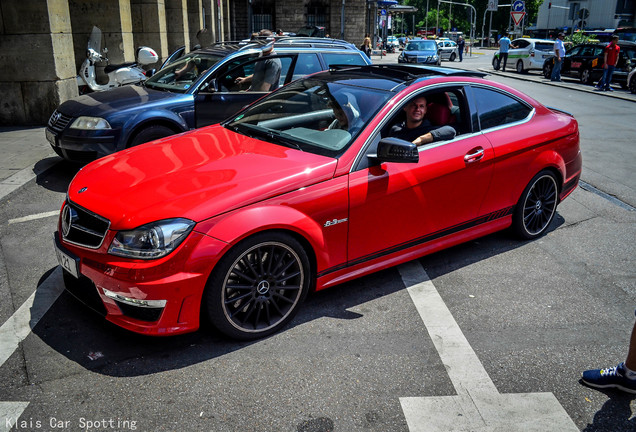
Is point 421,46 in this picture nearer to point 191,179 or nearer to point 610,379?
point 191,179

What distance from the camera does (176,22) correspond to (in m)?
22.8

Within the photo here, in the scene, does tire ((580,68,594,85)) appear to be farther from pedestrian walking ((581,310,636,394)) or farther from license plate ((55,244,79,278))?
license plate ((55,244,79,278))

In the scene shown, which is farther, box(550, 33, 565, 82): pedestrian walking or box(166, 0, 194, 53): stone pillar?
box(550, 33, 565, 82): pedestrian walking

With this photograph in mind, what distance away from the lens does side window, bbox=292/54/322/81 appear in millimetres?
8141

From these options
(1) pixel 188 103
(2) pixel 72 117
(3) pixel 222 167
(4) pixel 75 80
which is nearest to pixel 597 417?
(3) pixel 222 167

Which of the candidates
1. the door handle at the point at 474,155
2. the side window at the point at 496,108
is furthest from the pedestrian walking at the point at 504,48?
the door handle at the point at 474,155

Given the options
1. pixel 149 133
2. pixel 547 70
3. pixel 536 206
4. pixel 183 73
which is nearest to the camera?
pixel 536 206

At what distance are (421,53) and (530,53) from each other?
6.99m

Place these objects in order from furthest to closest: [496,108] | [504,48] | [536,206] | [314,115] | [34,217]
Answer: [504,48]
[34,217]
[536,206]
[496,108]
[314,115]

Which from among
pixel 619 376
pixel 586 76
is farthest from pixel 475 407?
pixel 586 76

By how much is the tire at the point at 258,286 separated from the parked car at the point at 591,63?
22.6 m

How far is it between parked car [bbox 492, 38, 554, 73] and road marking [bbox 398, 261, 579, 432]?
27.8m

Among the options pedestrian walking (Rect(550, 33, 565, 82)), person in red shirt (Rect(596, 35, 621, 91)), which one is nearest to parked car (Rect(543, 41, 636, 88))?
pedestrian walking (Rect(550, 33, 565, 82))

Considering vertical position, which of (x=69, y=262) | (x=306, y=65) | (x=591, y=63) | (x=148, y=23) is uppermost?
(x=148, y=23)
